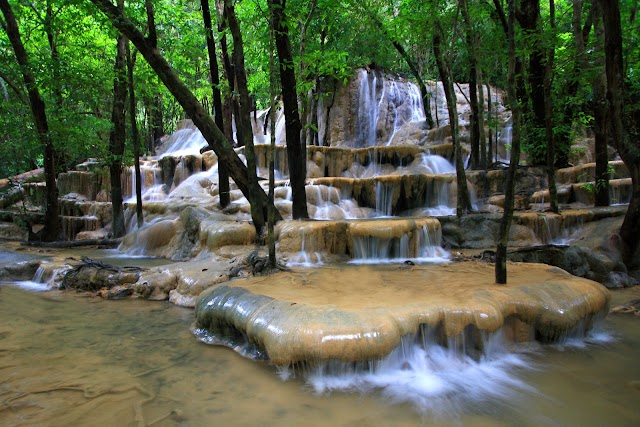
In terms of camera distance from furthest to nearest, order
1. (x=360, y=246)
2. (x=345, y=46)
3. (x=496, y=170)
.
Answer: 1. (x=345, y=46)
2. (x=496, y=170)
3. (x=360, y=246)

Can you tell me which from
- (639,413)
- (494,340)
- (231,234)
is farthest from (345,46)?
(639,413)

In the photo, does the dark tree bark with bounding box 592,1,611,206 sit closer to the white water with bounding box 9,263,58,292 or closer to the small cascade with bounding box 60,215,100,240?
the white water with bounding box 9,263,58,292

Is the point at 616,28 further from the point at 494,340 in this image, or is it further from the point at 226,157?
the point at 226,157

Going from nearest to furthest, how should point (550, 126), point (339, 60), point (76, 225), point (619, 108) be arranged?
point (619, 108) → point (339, 60) → point (550, 126) → point (76, 225)

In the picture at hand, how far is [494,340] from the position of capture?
148 inches

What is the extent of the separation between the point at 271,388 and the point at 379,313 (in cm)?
116

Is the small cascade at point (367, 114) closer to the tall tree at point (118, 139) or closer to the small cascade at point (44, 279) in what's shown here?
the tall tree at point (118, 139)

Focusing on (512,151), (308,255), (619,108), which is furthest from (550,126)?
(308,255)

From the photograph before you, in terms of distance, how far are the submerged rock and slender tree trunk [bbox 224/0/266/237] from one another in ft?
9.33

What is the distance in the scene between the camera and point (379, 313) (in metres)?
3.50

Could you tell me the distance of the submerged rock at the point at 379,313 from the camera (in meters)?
3.24

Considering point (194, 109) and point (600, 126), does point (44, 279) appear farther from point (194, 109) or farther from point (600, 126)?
point (600, 126)

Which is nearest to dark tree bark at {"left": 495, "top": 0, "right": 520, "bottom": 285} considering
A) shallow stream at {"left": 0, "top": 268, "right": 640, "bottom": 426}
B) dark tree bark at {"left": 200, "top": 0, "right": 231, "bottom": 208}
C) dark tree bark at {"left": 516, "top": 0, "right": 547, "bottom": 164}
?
shallow stream at {"left": 0, "top": 268, "right": 640, "bottom": 426}

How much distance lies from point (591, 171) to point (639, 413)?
378 inches
